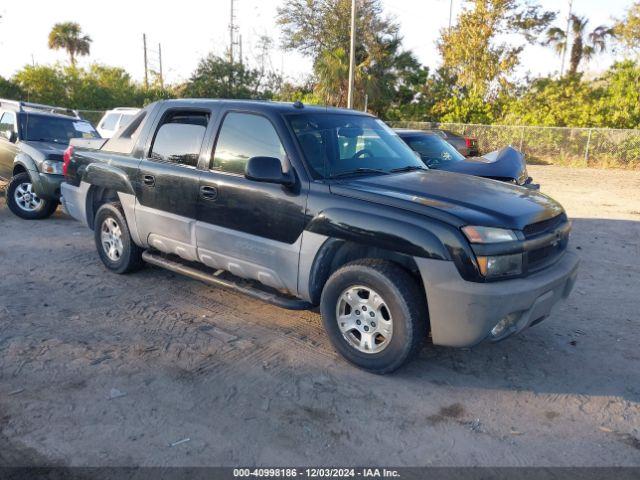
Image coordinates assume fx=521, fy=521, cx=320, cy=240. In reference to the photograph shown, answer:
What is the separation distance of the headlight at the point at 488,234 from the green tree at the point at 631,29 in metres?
27.1

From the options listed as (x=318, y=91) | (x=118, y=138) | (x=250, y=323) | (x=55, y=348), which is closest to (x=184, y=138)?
(x=118, y=138)

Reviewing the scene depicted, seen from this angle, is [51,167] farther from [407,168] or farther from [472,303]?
[472,303]

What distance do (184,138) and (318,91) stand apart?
2856 centimetres

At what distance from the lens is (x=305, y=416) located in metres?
3.20

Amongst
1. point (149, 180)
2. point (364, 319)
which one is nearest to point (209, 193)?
point (149, 180)

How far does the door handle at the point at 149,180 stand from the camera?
498cm

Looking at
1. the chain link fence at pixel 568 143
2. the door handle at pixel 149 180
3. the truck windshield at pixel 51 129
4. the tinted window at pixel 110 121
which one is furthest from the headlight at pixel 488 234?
the chain link fence at pixel 568 143

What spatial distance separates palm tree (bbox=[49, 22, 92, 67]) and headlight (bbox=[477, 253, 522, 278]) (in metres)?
48.7

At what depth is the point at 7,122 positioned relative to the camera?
30.5ft

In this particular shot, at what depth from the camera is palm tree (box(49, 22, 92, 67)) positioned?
1742 inches

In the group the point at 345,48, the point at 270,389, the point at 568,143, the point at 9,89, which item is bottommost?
the point at 270,389

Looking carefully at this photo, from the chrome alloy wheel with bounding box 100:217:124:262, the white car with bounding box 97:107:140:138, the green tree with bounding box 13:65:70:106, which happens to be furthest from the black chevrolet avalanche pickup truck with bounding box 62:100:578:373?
the green tree with bounding box 13:65:70:106

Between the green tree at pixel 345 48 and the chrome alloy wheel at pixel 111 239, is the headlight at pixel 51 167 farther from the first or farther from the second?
the green tree at pixel 345 48

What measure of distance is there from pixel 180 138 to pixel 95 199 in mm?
1718
